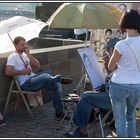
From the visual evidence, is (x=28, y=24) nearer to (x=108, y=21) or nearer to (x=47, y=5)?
(x=108, y=21)

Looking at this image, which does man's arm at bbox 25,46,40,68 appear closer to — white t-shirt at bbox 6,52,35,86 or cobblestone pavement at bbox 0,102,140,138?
white t-shirt at bbox 6,52,35,86

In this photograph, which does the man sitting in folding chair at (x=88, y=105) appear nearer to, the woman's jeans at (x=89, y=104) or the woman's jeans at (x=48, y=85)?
the woman's jeans at (x=89, y=104)

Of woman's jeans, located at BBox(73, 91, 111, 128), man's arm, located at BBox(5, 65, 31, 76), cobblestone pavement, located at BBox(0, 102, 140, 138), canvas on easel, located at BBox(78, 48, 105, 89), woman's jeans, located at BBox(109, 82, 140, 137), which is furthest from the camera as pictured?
man's arm, located at BBox(5, 65, 31, 76)

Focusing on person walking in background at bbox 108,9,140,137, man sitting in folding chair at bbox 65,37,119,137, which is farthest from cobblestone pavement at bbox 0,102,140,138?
person walking in background at bbox 108,9,140,137

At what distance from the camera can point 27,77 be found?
689cm

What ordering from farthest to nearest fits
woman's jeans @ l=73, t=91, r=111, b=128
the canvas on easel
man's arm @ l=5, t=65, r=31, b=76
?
man's arm @ l=5, t=65, r=31, b=76, the canvas on easel, woman's jeans @ l=73, t=91, r=111, b=128

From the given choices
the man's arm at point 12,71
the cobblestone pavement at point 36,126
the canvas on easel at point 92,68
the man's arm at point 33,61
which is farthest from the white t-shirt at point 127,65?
the man's arm at point 33,61

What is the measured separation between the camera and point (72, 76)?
31.4ft

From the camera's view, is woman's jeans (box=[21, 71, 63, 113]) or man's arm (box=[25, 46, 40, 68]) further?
man's arm (box=[25, 46, 40, 68])

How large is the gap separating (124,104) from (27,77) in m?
2.44

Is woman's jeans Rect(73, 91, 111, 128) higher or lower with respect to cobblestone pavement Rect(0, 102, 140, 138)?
higher

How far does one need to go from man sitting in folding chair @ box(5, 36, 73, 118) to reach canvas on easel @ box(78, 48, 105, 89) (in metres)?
0.85

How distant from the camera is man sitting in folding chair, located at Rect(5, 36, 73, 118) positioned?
22.0 ft

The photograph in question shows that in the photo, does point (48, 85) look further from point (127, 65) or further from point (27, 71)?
point (127, 65)
